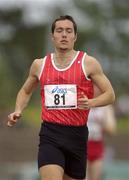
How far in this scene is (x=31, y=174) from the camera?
17250 mm

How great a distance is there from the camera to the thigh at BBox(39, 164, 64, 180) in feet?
27.4

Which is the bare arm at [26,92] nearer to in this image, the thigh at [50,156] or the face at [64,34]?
the face at [64,34]

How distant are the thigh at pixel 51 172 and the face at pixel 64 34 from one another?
128 centimetres

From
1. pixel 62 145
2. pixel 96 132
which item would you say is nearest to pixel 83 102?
pixel 62 145

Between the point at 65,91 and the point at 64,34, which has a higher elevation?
the point at 64,34

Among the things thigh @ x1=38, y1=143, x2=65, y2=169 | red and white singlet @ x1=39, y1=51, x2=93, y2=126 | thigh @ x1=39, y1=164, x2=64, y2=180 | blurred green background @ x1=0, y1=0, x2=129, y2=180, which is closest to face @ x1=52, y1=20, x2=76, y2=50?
red and white singlet @ x1=39, y1=51, x2=93, y2=126

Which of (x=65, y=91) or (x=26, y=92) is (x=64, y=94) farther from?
(x=26, y=92)

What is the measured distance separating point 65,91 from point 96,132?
13.9ft

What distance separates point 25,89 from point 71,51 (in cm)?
71

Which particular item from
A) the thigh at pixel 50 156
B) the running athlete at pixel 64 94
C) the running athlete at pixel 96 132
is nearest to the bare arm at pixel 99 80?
the running athlete at pixel 64 94

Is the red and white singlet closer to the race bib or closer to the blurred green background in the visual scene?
the race bib

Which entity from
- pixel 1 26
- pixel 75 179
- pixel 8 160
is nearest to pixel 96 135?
pixel 75 179

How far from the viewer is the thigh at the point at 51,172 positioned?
27.4ft

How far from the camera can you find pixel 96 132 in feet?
42.0
